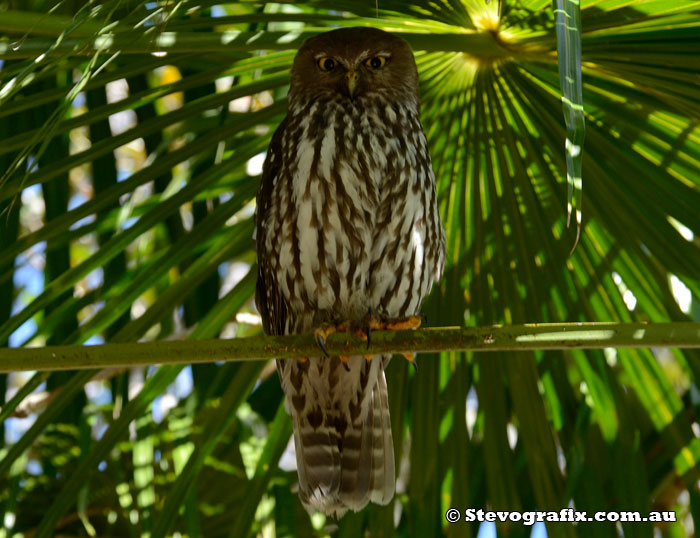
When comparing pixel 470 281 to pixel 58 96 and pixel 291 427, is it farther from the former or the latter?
pixel 58 96

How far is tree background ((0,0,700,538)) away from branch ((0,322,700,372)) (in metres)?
0.54

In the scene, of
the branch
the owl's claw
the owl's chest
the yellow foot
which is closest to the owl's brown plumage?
the owl's chest

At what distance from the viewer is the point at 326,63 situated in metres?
3.03

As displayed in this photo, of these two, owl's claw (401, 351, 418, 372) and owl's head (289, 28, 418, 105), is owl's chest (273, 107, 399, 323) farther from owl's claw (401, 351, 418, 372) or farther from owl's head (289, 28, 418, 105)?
owl's claw (401, 351, 418, 372)

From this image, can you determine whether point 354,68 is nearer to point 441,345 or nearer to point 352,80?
point 352,80

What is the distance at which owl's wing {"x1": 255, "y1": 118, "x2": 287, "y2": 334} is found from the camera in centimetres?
288

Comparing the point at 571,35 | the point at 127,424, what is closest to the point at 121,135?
the point at 127,424

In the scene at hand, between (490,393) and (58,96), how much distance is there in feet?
4.62

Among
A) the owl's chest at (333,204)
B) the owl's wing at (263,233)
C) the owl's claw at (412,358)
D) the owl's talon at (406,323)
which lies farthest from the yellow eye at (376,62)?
the owl's claw at (412,358)

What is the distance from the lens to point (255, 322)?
373 cm

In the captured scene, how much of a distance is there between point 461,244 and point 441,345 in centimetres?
110

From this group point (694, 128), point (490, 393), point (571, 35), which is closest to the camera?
point (571, 35)

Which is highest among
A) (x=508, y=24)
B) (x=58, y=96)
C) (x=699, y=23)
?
(x=508, y=24)

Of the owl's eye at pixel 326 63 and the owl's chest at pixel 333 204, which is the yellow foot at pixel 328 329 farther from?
the owl's eye at pixel 326 63
